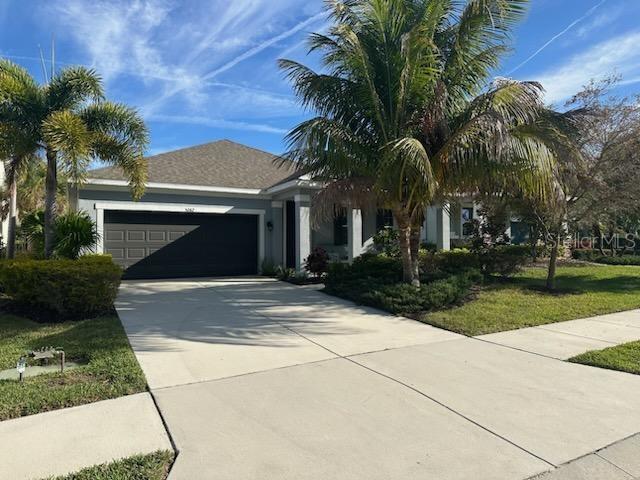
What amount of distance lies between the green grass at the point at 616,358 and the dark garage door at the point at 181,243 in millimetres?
12095

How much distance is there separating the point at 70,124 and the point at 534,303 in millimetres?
10168

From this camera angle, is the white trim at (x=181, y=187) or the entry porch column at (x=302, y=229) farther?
the entry porch column at (x=302, y=229)

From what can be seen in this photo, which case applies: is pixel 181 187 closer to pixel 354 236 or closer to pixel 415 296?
pixel 354 236

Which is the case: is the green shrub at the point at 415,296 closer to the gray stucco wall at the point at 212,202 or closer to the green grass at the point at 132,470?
the green grass at the point at 132,470

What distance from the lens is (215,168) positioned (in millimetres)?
16453

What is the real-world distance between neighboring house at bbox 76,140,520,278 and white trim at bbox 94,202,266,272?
30mm

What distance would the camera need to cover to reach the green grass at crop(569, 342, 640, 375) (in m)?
5.18

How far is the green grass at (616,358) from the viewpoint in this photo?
5.18m

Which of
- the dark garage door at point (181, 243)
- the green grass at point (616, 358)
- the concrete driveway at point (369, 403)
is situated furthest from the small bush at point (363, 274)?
the green grass at point (616, 358)

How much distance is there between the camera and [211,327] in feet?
23.7

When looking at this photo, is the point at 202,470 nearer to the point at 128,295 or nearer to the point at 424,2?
the point at 128,295

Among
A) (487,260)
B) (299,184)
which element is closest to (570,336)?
(487,260)

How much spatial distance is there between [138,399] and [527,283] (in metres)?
11.3

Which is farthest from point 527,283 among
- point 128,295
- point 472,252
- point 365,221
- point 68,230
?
point 68,230
